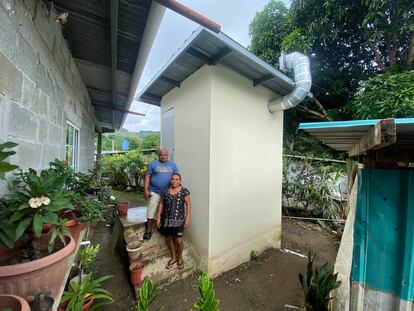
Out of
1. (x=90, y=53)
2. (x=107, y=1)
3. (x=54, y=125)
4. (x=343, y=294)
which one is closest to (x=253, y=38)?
(x=90, y=53)

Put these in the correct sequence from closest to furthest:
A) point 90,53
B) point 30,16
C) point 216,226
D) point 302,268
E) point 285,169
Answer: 1. point 30,16
2. point 90,53
3. point 216,226
4. point 302,268
5. point 285,169

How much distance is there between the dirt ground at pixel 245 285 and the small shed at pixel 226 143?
0.94 feet

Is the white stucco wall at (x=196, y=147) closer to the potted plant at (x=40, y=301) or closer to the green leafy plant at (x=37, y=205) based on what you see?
the green leafy plant at (x=37, y=205)

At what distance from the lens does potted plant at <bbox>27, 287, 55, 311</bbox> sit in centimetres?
109

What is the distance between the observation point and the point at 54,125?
106 inches

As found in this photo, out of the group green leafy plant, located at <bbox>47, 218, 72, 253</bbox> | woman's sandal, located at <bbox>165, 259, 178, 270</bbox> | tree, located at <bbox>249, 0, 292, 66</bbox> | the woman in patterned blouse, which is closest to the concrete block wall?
green leafy plant, located at <bbox>47, 218, 72, 253</bbox>

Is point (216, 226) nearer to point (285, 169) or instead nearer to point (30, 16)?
point (30, 16)

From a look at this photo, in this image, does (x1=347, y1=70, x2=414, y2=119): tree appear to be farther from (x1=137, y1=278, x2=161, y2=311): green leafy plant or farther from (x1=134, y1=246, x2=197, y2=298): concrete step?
(x1=137, y1=278, x2=161, y2=311): green leafy plant

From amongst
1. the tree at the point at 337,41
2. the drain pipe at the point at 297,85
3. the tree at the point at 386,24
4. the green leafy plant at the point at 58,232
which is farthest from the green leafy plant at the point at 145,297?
the tree at the point at 386,24

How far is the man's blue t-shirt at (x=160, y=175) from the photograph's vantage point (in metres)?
3.95

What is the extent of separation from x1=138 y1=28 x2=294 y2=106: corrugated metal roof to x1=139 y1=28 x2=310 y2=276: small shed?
0.01 m

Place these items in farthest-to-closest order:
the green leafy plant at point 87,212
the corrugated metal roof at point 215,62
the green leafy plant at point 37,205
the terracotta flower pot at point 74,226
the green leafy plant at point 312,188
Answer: the green leafy plant at point 312,188
the corrugated metal roof at point 215,62
the green leafy plant at point 87,212
the terracotta flower pot at point 74,226
the green leafy plant at point 37,205

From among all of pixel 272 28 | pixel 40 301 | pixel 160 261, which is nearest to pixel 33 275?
pixel 40 301

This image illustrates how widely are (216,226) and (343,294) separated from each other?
2.12m
